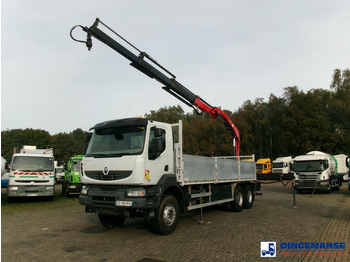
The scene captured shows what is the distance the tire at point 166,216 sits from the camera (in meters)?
6.83

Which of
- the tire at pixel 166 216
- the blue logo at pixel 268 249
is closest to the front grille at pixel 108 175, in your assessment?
the tire at pixel 166 216

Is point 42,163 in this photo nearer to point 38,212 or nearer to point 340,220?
point 38,212

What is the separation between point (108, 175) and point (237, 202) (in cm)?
592

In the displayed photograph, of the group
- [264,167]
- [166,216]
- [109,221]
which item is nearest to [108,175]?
[166,216]

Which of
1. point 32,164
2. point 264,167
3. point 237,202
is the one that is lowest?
point 237,202

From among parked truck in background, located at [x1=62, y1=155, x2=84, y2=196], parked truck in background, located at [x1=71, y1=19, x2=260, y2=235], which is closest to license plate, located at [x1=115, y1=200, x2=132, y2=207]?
parked truck in background, located at [x1=71, y1=19, x2=260, y2=235]

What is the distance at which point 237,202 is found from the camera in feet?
35.3

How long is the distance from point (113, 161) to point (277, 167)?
3287 cm

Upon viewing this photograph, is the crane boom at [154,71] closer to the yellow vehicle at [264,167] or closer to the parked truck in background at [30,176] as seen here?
the parked truck in background at [30,176]

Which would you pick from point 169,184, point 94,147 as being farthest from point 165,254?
point 94,147

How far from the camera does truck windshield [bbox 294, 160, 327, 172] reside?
17.9 meters

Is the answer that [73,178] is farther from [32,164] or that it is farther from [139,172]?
[139,172]

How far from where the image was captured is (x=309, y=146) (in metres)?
41.9

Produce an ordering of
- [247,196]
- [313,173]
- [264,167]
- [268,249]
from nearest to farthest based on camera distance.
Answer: [268,249]
[247,196]
[313,173]
[264,167]
